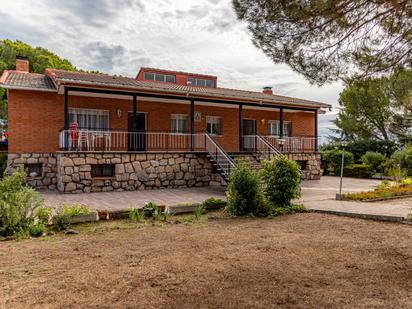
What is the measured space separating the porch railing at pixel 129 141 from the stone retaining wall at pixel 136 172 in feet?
2.51

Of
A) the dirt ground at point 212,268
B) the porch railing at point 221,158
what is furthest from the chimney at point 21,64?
the dirt ground at point 212,268

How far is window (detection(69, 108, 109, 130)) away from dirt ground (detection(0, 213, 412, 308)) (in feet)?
32.7

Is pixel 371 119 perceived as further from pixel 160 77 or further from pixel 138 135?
pixel 138 135

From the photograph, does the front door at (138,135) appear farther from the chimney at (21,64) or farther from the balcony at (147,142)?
the chimney at (21,64)

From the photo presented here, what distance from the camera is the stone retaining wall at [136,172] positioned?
43.7ft

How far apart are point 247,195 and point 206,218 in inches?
47.1

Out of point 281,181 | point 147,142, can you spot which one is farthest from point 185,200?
point 147,142

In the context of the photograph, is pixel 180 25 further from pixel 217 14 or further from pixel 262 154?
pixel 262 154

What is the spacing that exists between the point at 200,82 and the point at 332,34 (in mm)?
17016

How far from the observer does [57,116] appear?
15602mm

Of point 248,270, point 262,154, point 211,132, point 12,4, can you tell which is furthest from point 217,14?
point 211,132

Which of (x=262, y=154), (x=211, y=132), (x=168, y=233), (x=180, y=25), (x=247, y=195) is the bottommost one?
(x=168, y=233)

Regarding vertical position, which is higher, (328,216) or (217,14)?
(217,14)

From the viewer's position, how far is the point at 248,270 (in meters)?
4.64
